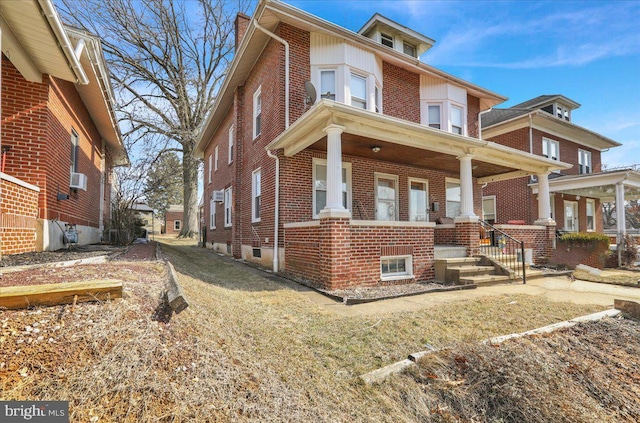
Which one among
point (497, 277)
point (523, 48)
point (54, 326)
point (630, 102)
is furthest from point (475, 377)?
point (630, 102)

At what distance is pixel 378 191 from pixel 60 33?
792cm

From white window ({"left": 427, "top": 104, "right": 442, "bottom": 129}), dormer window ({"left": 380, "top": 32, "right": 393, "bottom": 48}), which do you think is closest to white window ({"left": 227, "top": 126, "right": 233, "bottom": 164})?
dormer window ({"left": 380, "top": 32, "right": 393, "bottom": 48})

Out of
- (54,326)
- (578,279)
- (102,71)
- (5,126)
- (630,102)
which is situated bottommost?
(578,279)

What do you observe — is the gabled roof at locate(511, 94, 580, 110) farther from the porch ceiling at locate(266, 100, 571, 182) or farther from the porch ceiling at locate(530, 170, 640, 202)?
the porch ceiling at locate(266, 100, 571, 182)

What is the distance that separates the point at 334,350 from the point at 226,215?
11243mm

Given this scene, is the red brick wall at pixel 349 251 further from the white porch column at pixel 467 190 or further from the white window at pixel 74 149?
the white window at pixel 74 149

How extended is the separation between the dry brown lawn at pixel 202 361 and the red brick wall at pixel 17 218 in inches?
107

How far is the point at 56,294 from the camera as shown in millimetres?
2441

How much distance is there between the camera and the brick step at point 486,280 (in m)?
6.69

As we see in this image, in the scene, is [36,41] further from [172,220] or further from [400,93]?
[172,220]

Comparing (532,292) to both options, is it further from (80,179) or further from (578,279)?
(80,179)

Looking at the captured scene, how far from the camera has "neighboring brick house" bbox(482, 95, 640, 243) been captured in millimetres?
14789

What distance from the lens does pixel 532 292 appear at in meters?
6.25

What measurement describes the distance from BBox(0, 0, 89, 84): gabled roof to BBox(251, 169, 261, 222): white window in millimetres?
4988
